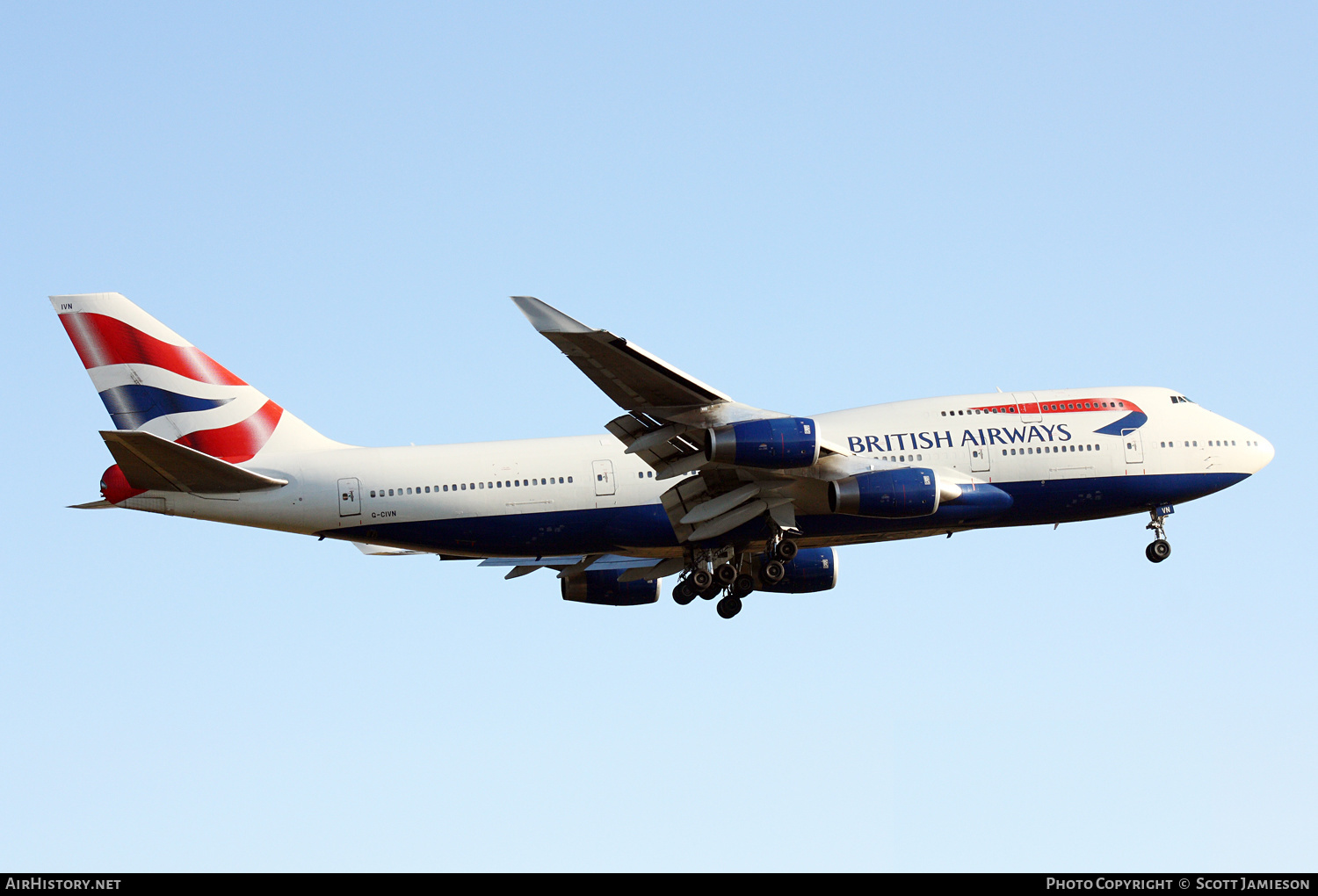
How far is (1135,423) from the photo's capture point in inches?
1599

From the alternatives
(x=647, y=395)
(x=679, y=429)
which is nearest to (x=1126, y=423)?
(x=679, y=429)

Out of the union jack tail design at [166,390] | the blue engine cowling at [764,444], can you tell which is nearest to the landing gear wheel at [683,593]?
the blue engine cowling at [764,444]

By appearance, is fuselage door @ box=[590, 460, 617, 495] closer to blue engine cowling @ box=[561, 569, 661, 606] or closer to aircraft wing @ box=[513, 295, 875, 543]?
aircraft wing @ box=[513, 295, 875, 543]

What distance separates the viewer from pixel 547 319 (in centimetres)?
2905

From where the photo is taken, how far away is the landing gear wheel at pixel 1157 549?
41.0m

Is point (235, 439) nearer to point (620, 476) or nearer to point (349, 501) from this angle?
point (349, 501)

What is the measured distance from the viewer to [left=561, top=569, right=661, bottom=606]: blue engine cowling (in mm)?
45500

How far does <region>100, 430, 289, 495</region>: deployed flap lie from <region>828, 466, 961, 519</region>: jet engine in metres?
14.6

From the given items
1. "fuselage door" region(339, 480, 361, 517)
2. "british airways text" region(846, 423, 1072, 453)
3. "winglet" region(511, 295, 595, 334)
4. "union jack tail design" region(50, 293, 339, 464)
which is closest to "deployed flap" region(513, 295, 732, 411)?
"winglet" region(511, 295, 595, 334)

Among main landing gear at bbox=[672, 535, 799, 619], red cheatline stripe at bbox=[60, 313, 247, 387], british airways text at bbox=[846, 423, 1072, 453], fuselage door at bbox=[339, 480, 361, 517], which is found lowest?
main landing gear at bbox=[672, 535, 799, 619]

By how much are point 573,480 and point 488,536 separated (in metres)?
2.74

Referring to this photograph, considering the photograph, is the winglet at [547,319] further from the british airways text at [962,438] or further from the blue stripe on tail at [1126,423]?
the blue stripe on tail at [1126,423]

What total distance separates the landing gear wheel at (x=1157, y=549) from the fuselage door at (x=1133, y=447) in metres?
2.63

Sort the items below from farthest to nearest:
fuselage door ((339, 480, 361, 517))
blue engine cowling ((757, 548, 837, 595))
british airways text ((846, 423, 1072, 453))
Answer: blue engine cowling ((757, 548, 837, 595))
british airways text ((846, 423, 1072, 453))
fuselage door ((339, 480, 361, 517))
